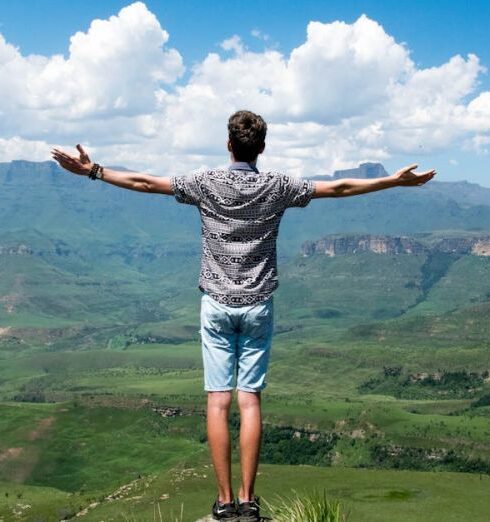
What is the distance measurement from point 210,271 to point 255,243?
80 centimetres

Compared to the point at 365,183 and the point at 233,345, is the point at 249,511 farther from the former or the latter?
the point at 365,183

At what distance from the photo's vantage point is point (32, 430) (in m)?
170

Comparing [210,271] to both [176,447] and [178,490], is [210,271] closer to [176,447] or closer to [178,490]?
[178,490]

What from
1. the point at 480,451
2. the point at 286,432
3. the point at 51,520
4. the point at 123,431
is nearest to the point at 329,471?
the point at 51,520

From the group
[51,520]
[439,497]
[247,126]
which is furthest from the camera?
[51,520]

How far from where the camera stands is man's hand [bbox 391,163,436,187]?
11.3 metres

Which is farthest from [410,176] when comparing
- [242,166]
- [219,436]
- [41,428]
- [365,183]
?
[41,428]

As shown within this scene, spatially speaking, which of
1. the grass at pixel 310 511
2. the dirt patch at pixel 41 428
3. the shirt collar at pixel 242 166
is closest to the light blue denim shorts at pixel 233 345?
the grass at pixel 310 511

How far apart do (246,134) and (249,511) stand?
5466mm

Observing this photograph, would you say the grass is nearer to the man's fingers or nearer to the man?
the man

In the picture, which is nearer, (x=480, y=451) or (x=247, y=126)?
(x=247, y=126)

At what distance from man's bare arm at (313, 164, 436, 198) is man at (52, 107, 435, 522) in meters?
0.04

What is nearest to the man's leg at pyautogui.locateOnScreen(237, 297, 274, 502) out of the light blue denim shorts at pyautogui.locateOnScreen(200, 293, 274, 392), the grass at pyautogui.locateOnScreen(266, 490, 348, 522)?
the light blue denim shorts at pyautogui.locateOnScreen(200, 293, 274, 392)

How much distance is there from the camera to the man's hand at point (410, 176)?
37.1 ft
